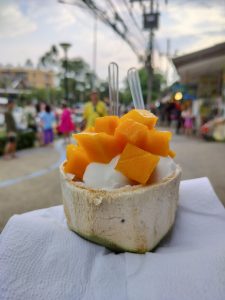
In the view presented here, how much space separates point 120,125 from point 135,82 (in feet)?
1.11

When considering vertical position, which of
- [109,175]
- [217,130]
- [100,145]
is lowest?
[217,130]

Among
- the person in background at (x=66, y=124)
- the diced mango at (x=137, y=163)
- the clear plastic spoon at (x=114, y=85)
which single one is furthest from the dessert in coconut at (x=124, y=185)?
the person in background at (x=66, y=124)

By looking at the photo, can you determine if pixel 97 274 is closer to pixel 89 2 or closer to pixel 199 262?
pixel 199 262

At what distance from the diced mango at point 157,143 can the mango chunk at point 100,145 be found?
0.09 metres

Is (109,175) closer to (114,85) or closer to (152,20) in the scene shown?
(114,85)

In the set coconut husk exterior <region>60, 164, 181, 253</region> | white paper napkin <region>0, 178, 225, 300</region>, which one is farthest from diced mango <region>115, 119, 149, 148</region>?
white paper napkin <region>0, 178, 225, 300</region>

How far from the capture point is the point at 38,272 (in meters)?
0.98

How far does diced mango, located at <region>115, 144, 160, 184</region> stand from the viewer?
101 cm

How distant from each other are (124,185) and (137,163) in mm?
102

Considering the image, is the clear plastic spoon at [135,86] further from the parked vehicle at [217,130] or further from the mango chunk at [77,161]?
the parked vehicle at [217,130]

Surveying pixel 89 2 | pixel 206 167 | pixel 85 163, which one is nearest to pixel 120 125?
pixel 85 163

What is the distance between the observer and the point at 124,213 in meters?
1.04

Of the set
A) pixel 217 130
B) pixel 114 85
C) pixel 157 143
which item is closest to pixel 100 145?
pixel 157 143

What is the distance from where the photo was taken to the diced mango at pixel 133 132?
3.34 feet
